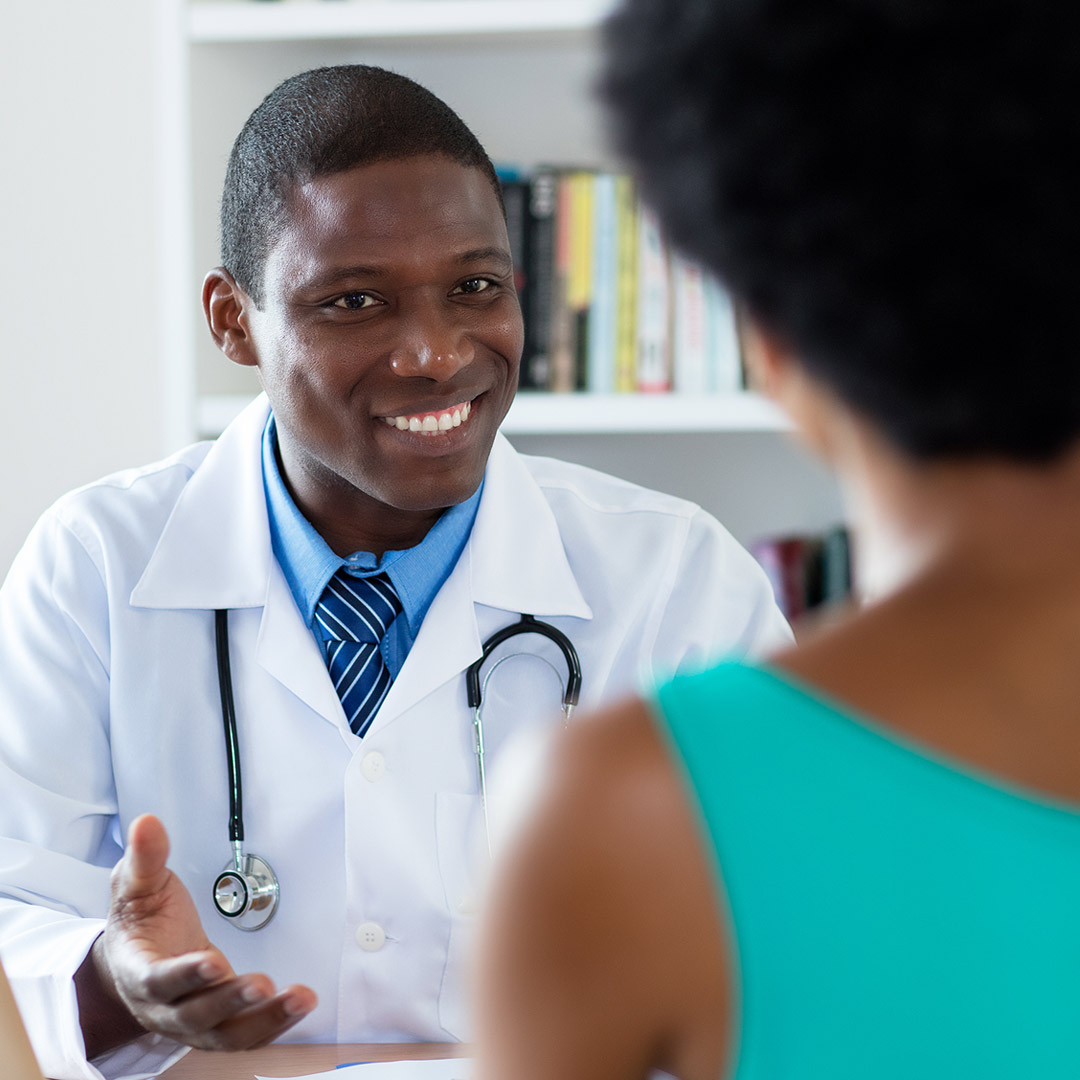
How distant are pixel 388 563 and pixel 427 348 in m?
0.21

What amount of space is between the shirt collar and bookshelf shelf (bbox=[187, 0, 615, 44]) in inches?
24.2

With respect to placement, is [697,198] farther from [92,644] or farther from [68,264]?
[68,264]

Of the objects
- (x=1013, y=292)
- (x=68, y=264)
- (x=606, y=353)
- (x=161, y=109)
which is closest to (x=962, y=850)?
(x=1013, y=292)

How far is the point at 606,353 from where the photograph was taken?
1.61 m

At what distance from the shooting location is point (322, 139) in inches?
45.1

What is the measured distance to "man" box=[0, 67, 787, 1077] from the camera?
1083 millimetres

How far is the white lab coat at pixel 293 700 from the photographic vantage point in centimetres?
107

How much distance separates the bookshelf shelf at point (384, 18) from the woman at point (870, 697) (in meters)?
1.22

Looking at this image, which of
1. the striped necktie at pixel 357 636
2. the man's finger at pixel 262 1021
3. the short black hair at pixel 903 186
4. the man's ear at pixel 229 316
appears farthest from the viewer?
the man's ear at pixel 229 316

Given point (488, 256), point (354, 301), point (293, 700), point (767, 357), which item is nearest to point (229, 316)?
point (354, 301)

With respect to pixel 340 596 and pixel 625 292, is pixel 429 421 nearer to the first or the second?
pixel 340 596

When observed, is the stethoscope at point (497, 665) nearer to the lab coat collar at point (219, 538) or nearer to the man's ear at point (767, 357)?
the lab coat collar at point (219, 538)

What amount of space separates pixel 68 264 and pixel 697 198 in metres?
1.58

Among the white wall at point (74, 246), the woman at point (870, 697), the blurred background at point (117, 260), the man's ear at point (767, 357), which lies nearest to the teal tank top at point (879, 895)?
the woman at point (870, 697)
